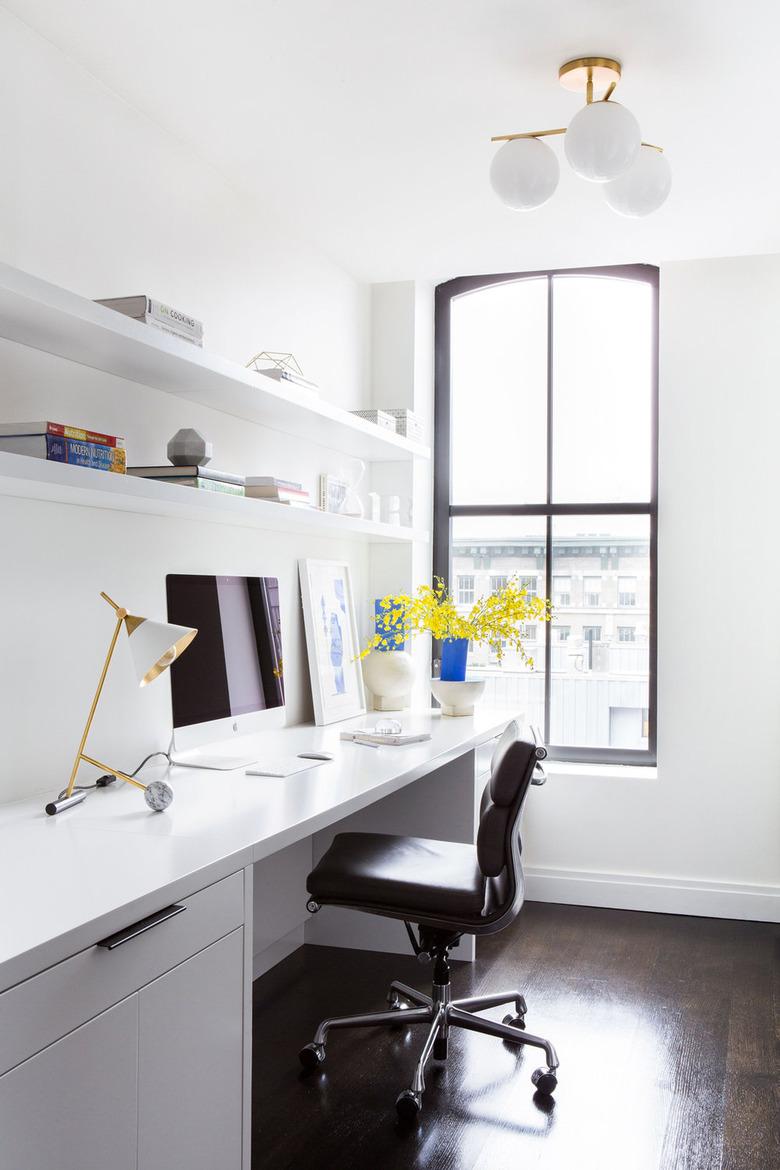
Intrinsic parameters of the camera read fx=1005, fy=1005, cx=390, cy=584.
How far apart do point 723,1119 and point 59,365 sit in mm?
2405

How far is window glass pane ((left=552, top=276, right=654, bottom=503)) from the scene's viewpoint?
14.2 feet

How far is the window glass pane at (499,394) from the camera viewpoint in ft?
14.6

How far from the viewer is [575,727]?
14.3ft

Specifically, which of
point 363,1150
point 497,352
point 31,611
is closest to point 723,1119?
point 363,1150

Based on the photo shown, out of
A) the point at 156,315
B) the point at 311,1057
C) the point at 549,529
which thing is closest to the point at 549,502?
the point at 549,529

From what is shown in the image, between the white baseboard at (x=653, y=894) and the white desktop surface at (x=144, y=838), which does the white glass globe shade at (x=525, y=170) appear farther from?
the white baseboard at (x=653, y=894)

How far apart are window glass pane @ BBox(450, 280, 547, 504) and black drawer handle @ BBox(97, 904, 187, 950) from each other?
3.13m

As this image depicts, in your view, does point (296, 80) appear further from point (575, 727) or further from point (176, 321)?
point (575, 727)

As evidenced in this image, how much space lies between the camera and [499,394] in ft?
14.8

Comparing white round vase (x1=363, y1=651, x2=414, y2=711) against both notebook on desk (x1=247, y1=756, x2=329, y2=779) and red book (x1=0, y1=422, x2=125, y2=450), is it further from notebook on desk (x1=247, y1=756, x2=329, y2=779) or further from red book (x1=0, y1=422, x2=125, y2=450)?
red book (x1=0, y1=422, x2=125, y2=450)

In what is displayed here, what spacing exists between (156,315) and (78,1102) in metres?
1.61

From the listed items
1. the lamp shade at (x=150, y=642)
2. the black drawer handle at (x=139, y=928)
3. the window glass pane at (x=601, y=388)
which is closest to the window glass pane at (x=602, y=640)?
the window glass pane at (x=601, y=388)

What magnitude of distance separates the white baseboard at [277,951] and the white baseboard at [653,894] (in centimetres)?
110

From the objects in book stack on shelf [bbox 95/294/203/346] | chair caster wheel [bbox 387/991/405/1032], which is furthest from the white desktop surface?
book stack on shelf [bbox 95/294/203/346]
